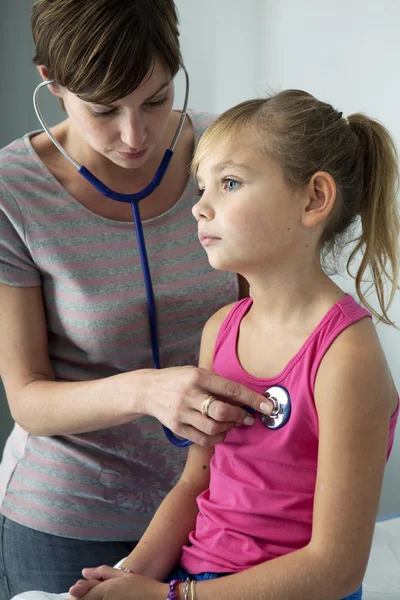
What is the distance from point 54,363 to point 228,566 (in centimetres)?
61

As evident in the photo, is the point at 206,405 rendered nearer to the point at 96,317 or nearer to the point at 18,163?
the point at 96,317

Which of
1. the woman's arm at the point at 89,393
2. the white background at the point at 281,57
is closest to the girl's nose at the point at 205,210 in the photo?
→ the woman's arm at the point at 89,393

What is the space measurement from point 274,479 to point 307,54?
4.86ft

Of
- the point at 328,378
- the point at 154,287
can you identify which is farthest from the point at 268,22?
the point at 328,378

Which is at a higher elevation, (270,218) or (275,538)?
(270,218)

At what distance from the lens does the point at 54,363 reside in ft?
5.41

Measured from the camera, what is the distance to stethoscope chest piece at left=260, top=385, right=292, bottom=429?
1187mm

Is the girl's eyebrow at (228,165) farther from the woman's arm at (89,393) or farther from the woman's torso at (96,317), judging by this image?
the woman's torso at (96,317)

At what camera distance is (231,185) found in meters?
1.23

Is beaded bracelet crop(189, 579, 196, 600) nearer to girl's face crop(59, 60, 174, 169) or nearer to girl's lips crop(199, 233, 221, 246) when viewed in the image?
girl's lips crop(199, 233, 221, 246)

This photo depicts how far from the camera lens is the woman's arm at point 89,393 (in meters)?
1.20

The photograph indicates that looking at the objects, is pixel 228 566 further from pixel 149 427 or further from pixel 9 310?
pixel 9 310

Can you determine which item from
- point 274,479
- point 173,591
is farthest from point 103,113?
point 173,591

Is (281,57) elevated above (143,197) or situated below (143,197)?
above
